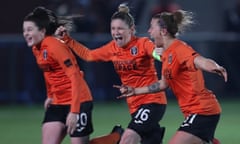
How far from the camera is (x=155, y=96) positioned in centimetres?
992

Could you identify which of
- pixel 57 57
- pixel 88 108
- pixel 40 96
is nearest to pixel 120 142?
pixel 88 108

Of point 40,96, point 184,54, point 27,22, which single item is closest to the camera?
point 184,54

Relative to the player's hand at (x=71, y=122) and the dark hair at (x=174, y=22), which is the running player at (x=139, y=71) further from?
the player's hand at (x=71, y=122)

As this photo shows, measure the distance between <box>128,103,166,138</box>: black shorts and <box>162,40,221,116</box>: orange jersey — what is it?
0.82 m

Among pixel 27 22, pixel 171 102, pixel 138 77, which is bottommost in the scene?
pixel 171 102

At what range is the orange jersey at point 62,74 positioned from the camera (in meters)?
9.05

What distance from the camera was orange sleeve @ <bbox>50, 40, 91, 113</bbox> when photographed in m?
9.02

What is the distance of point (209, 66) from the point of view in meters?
8.24

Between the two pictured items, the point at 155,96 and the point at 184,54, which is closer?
the point at 184,54

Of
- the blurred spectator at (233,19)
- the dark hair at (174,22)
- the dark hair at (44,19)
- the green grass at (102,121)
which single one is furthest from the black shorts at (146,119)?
the blurred spectator at (233,19)

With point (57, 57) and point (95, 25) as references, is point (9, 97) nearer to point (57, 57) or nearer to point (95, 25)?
point (95, 25)

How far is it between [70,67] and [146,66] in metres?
1.16

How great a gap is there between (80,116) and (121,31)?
3.64 ft

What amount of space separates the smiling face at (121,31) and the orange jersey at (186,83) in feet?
3.31
